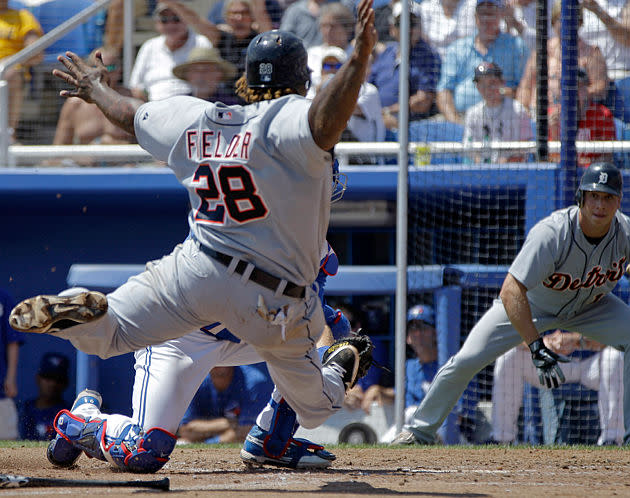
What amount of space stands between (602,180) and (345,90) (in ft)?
10.1

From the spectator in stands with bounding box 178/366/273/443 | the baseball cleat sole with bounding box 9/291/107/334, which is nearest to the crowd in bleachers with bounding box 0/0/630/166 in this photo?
the spectator in stands with bounding box 178/366/273/443

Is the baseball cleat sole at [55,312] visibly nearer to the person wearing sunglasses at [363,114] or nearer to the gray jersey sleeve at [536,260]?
the gray jersey sleeve at [536,260]

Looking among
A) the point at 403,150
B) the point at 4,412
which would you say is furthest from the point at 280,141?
the point at 4,412

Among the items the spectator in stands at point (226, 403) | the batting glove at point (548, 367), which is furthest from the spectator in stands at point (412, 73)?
the batting glove at point (548, 367)

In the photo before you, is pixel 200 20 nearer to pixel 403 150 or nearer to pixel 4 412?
pixel 403 150

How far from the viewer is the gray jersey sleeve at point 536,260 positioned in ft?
18.9

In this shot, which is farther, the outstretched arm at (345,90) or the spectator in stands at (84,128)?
the spectator in stands at (84,128)

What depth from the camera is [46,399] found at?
8.73 meters

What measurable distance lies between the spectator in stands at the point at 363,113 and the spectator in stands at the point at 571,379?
2550 mm

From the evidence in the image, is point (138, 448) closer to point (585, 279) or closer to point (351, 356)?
point (351, 356)

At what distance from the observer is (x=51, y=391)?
8750mm

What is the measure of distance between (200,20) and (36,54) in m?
1.68

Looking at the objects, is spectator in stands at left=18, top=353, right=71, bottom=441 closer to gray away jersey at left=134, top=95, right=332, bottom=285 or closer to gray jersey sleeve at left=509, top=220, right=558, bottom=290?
gray jersey sleeve at left=509, top=220, right=558, bottom=290

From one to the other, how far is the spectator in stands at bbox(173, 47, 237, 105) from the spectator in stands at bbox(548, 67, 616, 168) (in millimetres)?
3108
